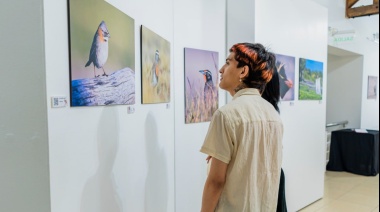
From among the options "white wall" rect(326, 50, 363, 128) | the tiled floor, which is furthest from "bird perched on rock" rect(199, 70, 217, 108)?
"white wall" rect(326, 50, 363, 128)

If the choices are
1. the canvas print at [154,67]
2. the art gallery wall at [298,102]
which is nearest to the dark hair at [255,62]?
the canvas print at [154,67]

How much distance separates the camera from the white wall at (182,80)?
2.75 metres

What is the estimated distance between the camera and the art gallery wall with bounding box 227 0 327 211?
325cm

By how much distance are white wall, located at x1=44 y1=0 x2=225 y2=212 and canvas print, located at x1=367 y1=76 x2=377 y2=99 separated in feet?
18.8

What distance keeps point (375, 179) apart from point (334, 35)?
299 cm

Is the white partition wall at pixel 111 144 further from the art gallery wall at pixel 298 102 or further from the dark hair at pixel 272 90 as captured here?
the art gallery wall at pixel 298 102

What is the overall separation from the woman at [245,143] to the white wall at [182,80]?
1335 millimetres

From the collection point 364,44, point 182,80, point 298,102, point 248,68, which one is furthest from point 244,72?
point 364,44

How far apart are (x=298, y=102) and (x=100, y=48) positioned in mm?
3031

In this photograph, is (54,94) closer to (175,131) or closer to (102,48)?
(102,48)

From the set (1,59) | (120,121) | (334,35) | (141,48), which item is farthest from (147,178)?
(334,35)

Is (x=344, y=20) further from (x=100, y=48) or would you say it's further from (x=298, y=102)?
(x=100, y=48)

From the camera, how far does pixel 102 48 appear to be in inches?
59.3

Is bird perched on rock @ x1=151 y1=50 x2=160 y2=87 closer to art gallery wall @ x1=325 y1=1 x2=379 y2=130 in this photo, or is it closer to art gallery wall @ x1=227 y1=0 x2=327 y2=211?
art gallery wall @ x1=227 y1=0 x2=327 y2=211
